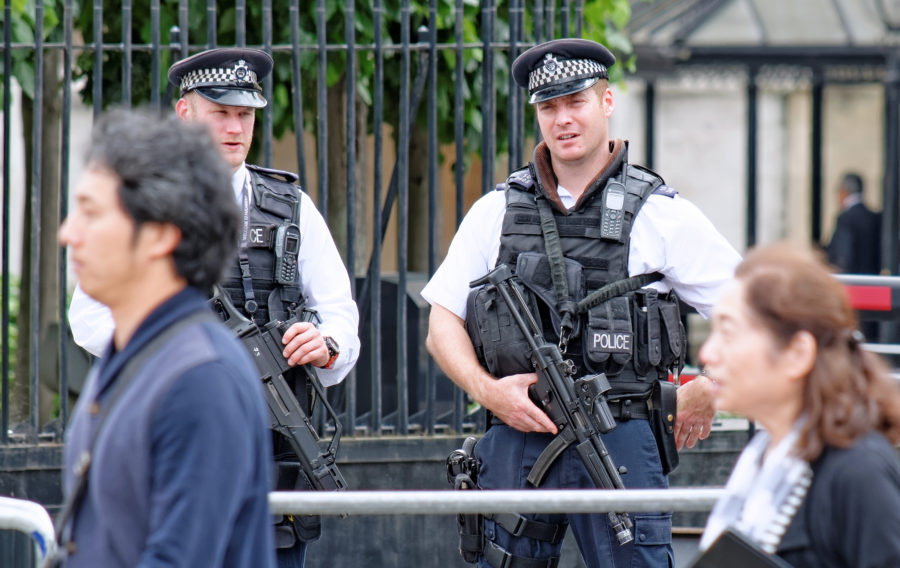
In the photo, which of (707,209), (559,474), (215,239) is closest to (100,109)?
(559,474)

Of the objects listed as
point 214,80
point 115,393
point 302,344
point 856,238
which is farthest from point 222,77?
point 856,238

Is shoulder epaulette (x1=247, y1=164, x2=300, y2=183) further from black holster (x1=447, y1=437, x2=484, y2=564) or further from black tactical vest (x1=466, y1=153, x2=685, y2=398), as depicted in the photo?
black holster (x1=447, y1=437, x2=484, y2=564)

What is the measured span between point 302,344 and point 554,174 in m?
0.93

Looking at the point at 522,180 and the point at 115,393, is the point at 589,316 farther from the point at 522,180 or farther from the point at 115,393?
the point at 115,393

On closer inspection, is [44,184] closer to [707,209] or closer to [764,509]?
[764,509]

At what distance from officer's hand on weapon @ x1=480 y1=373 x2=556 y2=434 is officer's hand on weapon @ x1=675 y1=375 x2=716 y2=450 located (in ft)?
1.31

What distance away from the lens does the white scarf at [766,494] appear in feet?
7.00

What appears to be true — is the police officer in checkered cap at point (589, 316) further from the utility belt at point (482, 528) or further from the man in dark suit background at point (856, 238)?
the man in dark suit background at point (856, 238)

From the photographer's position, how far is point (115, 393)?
203cm

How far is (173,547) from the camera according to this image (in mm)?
1936

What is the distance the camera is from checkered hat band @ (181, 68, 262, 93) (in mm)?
4078

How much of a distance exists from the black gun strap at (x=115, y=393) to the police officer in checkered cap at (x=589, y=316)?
73.1 inches

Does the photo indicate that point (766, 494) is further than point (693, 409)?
No

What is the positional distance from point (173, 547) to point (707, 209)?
15570mm
